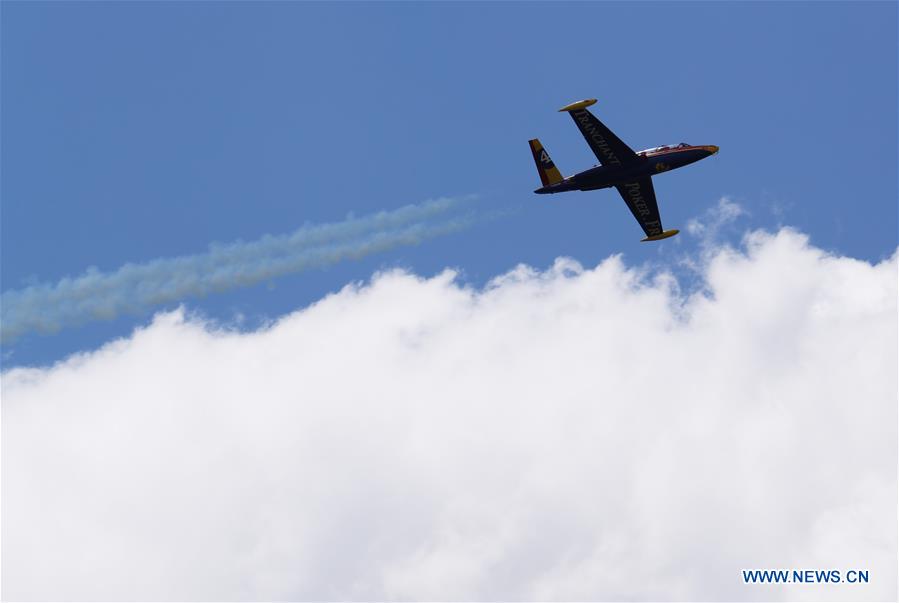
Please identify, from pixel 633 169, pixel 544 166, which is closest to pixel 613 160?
pixel 633 169

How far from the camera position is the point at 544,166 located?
108 m

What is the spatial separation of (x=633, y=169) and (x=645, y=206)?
8398 mm

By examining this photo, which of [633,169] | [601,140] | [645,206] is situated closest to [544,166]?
[601,140]

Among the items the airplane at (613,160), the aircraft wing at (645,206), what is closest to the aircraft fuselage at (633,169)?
the airplane at (613,160)

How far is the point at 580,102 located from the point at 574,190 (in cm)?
708

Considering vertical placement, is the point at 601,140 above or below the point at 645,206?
above

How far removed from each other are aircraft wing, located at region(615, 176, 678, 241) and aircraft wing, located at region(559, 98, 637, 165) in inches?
224

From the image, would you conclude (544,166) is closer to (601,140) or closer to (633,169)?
(601,140)

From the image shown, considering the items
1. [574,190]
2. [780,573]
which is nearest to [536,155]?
[574,190]

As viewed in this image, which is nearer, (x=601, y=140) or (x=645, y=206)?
(x=601, y=140)

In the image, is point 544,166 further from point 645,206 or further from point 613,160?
point 645,206

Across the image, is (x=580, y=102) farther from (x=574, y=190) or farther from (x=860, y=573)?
(x=860, y=573)

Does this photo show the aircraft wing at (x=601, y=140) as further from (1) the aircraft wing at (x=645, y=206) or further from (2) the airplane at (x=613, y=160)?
(1) the aircraft wing at (x=645, y=206)

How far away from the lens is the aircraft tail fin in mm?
107562
